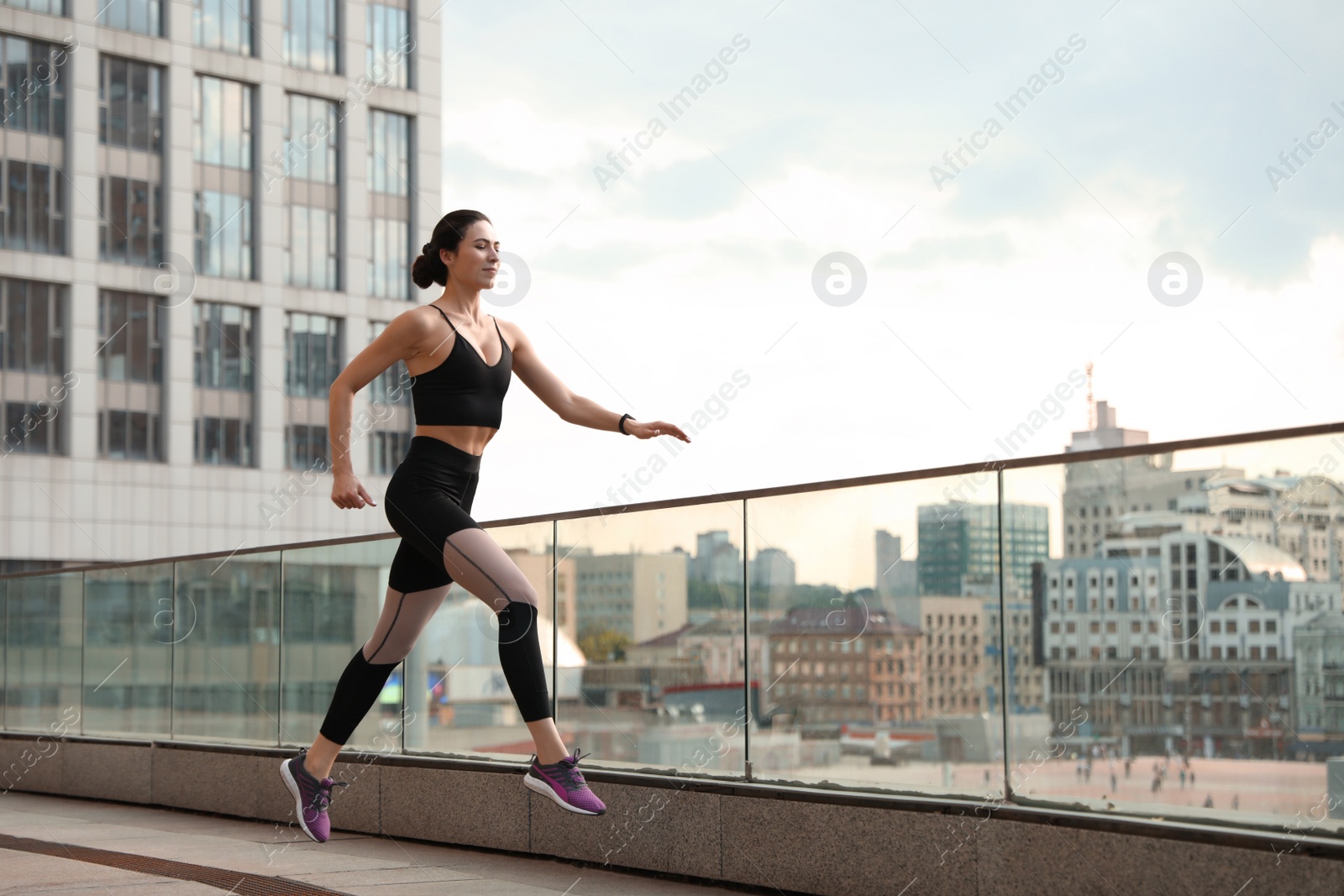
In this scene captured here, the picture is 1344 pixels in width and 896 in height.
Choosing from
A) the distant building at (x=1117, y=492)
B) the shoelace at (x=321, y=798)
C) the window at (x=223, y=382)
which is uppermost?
the window at (x=223, y=382)

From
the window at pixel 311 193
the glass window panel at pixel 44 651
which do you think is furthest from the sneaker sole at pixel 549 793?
the window at pixel 311 193

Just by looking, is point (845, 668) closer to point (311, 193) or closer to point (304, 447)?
point (304, 447)

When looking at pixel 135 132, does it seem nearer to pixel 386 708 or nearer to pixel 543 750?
pixel 386 708

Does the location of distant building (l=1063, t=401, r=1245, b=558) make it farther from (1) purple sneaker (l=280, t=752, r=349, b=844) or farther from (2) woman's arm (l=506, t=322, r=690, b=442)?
(1) purple sneaker (l=280, t=752, r=349, b=844)

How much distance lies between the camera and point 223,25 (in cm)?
5122

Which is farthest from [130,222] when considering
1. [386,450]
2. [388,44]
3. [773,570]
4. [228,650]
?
[773,570]

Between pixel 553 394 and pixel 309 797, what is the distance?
164cm

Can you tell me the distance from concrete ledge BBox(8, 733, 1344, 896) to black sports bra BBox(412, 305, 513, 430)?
2321mm

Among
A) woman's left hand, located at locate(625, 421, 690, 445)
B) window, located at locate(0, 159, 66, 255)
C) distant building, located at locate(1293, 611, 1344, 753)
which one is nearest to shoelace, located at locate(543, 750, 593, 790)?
woman's left hand, located at locate(625, 421, 690, 445)

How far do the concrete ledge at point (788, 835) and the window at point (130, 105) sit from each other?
42354mm

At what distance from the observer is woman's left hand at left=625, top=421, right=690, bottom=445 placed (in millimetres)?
5273

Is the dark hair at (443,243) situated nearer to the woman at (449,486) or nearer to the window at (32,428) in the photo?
the woman at (449,486)

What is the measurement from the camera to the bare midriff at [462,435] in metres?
5.10

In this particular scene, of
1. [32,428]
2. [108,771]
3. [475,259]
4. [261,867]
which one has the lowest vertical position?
[108,771]
